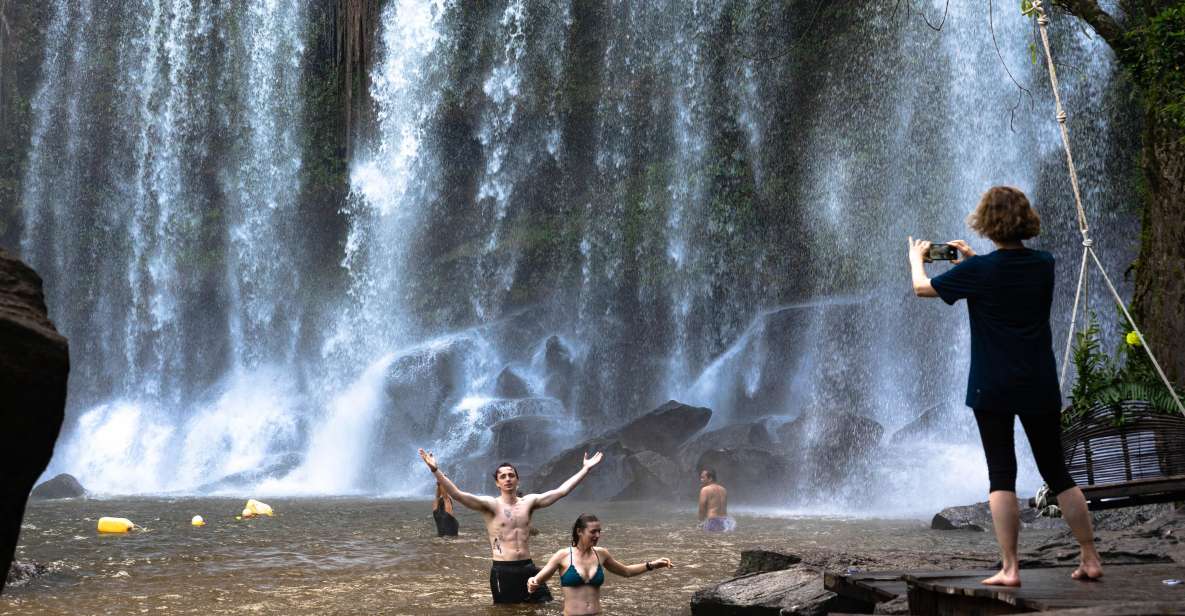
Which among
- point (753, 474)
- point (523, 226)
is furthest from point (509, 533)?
point (523, 226)

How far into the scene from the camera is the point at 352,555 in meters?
11.9

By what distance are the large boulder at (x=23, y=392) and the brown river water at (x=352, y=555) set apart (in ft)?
14.5

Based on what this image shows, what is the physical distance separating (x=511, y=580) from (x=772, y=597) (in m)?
2.00

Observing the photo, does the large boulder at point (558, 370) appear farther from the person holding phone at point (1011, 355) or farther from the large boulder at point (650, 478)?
the person holding phone at point (1011, 355)

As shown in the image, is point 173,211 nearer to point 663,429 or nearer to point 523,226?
point 523,226

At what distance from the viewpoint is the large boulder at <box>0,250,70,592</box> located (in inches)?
138

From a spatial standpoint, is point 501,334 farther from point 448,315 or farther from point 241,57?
point 241,57

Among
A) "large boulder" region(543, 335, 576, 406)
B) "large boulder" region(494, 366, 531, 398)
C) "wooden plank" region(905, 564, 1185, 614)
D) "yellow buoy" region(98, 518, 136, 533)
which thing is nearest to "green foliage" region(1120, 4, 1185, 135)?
"wooden plank" region(905, 564, 1185, 614)

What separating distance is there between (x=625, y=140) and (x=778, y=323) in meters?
6.93

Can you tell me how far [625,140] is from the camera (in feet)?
98.8

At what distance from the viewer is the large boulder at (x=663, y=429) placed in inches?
880

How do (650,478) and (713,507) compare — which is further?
(650,478)

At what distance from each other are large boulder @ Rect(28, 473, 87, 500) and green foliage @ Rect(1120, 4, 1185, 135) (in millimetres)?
23198

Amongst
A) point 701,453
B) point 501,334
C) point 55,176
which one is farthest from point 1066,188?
point 55,176
